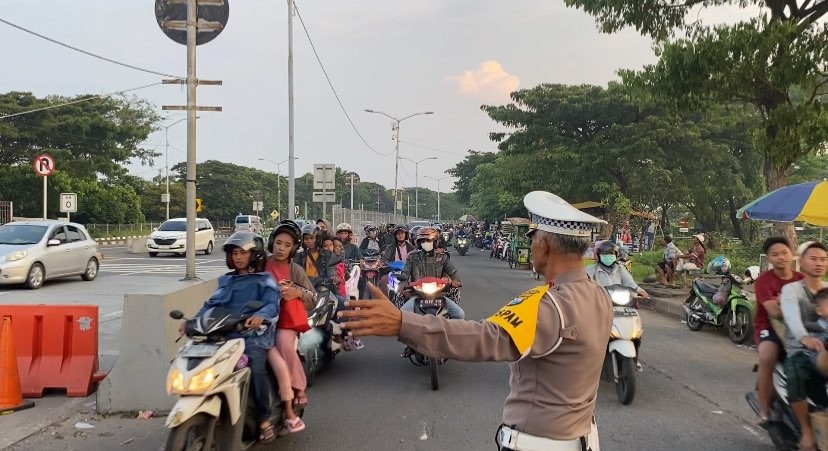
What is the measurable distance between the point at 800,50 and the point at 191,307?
412 inches

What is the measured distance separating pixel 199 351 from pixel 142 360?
6.06 ft

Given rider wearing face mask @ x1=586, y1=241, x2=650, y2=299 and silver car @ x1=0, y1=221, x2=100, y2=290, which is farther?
silver car @ x1=0, y1=221, x2=100, y2=290

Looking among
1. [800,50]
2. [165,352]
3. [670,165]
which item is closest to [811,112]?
[800,50]

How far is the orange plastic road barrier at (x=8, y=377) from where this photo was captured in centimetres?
571

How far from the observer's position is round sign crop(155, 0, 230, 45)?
305 inches

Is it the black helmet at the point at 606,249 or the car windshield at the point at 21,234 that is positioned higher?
the black helmet at the point at 606,249

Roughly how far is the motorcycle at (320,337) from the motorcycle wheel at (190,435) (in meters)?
2.22

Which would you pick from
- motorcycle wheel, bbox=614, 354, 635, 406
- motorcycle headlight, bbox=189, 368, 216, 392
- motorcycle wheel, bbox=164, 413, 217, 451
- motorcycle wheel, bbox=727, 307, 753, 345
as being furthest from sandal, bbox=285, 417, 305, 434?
motorcycle wheel, bbox=727, 307, 753, 345

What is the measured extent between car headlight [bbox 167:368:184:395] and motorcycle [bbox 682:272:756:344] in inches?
317

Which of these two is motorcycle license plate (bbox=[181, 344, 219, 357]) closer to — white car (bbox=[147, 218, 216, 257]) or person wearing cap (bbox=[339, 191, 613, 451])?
person wearing cap (bbox=[339, 191, 613, 451])

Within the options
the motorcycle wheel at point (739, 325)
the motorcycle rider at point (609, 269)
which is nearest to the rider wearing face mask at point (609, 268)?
the motorcycle rider at point (609, 269)

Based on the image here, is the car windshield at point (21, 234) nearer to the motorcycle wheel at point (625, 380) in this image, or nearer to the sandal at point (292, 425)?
the sandal at point (292, 425)

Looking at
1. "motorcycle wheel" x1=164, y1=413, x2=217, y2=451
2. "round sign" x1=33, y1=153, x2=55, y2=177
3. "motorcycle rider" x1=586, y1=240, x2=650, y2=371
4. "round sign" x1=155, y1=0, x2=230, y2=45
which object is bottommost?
"motorcycle wheel" x1=164, y1=413, x2=217, y2=451

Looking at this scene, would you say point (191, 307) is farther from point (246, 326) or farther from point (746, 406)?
point (746, 406)
